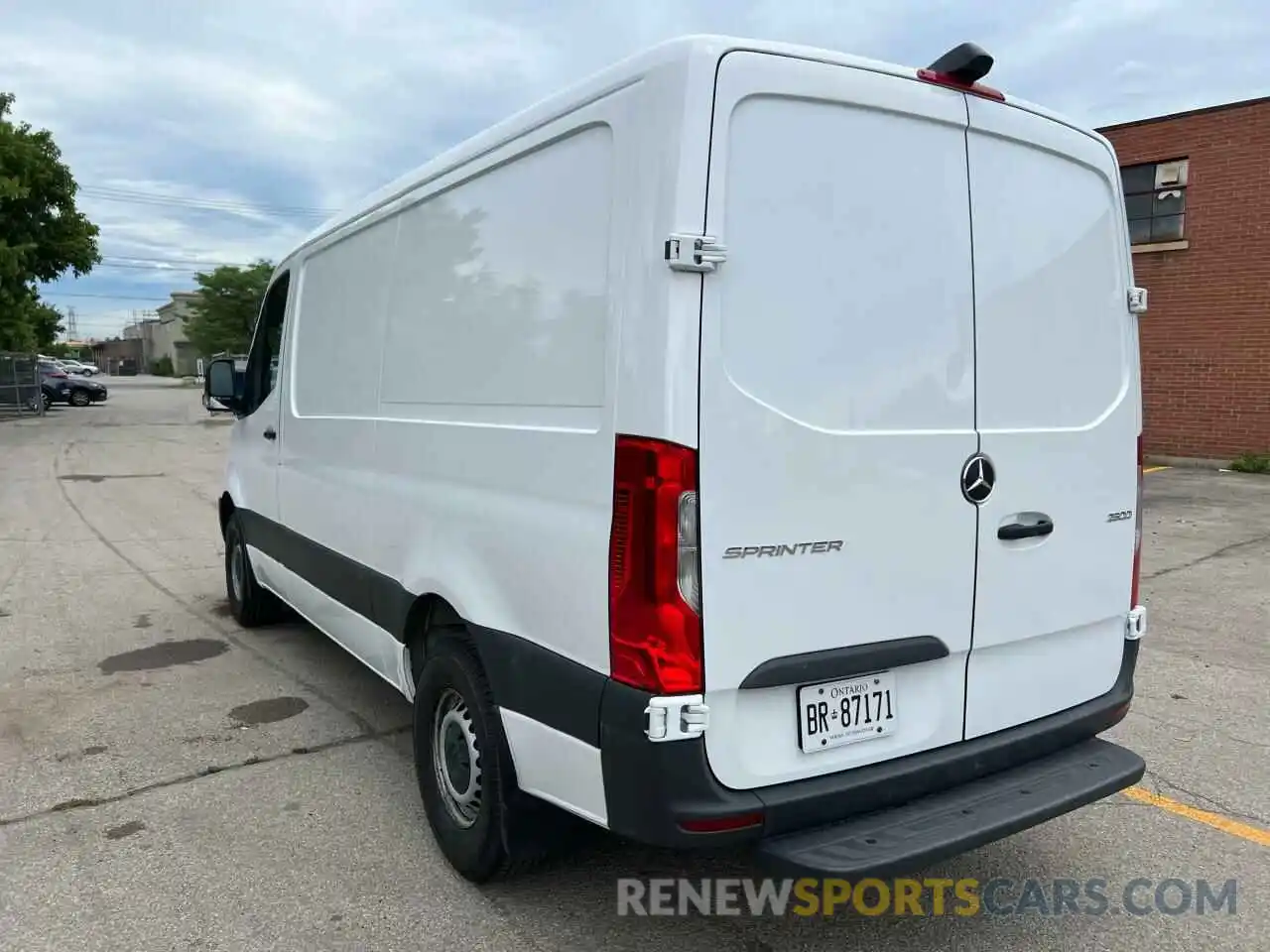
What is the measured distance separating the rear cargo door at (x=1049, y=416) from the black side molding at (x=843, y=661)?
0.72ft

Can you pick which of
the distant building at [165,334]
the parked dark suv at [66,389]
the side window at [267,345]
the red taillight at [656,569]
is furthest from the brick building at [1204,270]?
the distant building at [165,334]

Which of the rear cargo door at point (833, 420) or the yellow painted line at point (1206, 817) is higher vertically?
the rear cargo door at point (833, 420)

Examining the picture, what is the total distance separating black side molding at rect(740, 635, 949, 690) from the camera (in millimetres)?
2371


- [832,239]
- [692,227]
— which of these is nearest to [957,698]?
[832,239]

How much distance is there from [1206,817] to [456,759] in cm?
274

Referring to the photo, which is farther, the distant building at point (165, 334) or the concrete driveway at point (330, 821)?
the distant building at point (165, 334)

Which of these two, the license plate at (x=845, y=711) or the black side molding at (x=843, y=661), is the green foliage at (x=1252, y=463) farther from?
the license plate at (x=845, y=711)

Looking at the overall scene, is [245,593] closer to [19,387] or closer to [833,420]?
[833,420]

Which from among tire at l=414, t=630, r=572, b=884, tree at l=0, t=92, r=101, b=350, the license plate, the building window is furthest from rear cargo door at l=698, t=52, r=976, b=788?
tree at l=0, t=92, r=101, b=350

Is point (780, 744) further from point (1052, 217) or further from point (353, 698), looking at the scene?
point (353, 698)

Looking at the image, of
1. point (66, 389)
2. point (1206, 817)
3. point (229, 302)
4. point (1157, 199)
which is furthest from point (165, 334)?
point (1206, 817)

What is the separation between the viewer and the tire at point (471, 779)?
2863mm

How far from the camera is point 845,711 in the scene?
250 centimetres

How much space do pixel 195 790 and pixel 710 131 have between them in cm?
316
